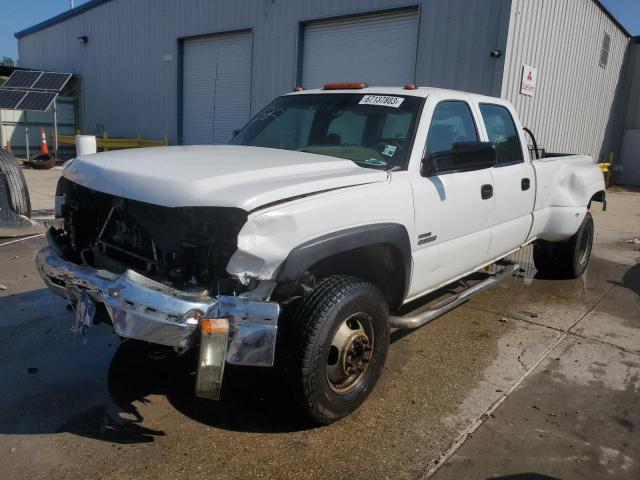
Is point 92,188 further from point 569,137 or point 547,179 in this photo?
point 569,137

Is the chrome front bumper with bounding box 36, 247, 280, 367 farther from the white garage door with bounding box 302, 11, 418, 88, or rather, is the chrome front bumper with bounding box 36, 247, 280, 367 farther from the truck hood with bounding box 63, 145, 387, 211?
the white garage door with bounding box 302, 11, 418, 88

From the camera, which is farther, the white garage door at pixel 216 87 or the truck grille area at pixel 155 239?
the white garage door at pixel 216 87

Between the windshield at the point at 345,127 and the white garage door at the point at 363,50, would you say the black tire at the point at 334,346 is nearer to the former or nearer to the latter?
the windshield at the point at 345,127

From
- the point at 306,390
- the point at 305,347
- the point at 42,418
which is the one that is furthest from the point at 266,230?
the point at 42,418

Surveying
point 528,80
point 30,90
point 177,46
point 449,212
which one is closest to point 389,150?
point 449,212

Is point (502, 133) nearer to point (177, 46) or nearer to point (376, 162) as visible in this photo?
point (376, 162)

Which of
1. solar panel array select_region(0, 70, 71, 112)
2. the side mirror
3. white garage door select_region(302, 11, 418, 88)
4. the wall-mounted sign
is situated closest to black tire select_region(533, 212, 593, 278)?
the side mirror

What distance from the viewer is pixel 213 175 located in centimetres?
273

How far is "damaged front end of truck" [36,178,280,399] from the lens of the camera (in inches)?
97.0

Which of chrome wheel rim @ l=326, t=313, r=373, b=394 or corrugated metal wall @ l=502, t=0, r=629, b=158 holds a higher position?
corrugated metal wall @ l=502, t=0, r=629, b=158

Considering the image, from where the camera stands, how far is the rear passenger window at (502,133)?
4.58 meters

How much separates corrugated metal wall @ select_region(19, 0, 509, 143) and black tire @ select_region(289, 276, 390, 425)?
7.79 m

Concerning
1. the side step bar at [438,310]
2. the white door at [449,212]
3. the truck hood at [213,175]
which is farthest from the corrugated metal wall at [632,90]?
the truck hood at [213,175]

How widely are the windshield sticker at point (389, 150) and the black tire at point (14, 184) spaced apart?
5.38 meters
